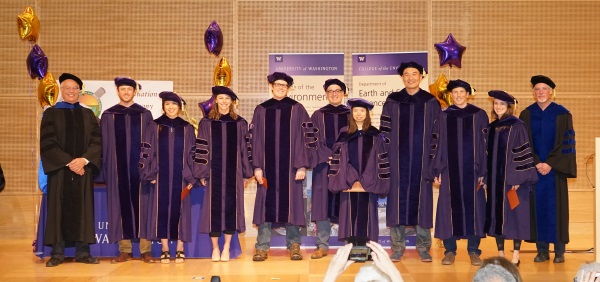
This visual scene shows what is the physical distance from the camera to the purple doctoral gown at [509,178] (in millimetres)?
6207

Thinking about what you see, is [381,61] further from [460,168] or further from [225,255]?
[225,255]

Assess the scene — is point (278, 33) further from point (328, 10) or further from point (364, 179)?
point (364, 179)

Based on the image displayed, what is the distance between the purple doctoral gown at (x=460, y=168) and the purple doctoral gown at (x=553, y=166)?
22.3 inches

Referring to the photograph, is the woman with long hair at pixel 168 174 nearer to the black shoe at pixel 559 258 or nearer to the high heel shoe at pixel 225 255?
the high heel shoe at pixel 225 255

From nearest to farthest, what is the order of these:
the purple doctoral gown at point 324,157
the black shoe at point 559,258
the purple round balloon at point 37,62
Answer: the black shoe at point 559,258 → the purple doctoral gown at point 324,157 → the purple round balloon at point 37,62

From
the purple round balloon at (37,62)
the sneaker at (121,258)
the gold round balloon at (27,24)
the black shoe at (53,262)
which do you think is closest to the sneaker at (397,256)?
the sneaker at (121,258)

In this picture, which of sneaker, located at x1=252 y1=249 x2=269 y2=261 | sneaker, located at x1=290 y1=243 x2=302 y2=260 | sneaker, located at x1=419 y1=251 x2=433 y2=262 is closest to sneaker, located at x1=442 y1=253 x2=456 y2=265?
sneaker, located at x1=419 y1=251 x2=433 y2=262

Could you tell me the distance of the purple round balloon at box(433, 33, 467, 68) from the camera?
796cm

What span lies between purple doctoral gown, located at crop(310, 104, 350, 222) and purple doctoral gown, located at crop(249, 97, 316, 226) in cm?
12

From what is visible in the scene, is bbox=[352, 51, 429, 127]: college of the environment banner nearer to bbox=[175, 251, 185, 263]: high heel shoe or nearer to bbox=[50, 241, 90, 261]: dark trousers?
bbox=[175, 251, 185, 263]: high heel shoe

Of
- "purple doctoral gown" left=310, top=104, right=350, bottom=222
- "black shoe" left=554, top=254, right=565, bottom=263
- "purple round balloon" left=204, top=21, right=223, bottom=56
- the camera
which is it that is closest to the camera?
the camera

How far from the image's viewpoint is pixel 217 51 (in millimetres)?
8195

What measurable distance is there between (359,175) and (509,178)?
1.31 meters

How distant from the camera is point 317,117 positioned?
273 inches
